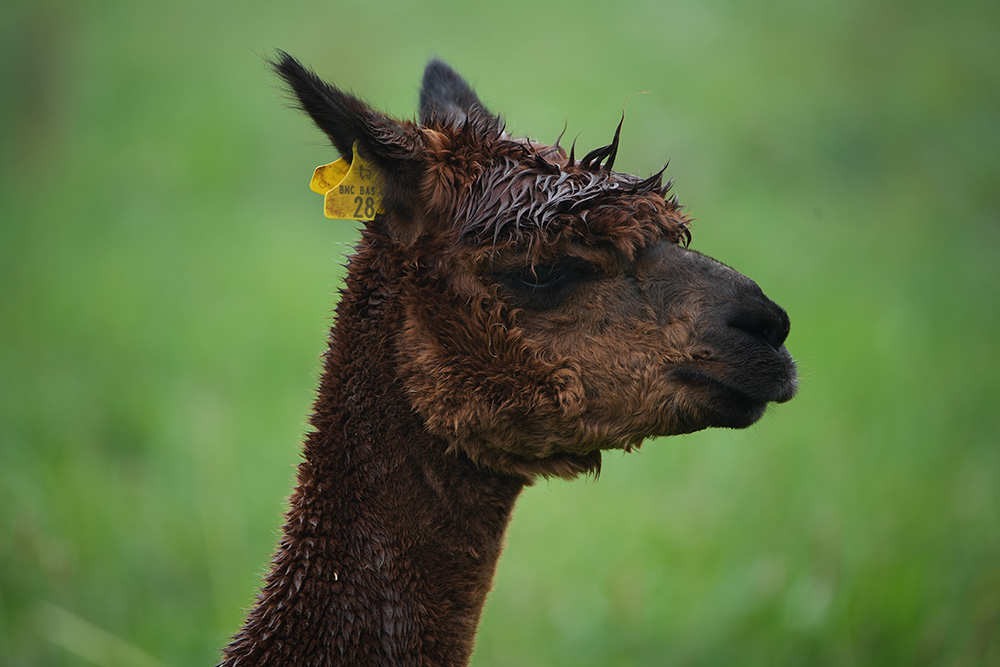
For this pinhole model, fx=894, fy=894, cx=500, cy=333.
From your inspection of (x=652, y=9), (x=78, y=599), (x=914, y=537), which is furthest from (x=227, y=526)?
(x=652, y=9)

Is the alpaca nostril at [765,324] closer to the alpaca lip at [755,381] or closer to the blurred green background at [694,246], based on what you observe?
the alpaca lip at [755,381]

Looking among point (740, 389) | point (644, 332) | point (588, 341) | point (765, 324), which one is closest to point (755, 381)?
point (740, 389)

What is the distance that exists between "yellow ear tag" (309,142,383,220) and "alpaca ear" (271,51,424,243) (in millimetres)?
21

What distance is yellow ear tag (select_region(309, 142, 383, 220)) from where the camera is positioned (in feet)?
8.05

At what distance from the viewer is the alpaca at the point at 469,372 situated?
7.86 feet

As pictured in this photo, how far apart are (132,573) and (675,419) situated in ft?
11.1

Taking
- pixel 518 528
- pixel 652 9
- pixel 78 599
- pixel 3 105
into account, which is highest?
pixel 652 9

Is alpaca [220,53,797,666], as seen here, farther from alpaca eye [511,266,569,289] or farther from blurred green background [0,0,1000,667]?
blurred green background [0,0,1000,667]

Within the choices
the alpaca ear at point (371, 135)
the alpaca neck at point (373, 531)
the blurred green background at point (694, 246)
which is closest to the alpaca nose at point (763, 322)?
the alpaca neck at point (373, 531)

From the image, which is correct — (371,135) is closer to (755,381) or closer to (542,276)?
(542,276)

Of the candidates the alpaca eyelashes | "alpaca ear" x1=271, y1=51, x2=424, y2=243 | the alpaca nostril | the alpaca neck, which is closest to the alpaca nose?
the alpaca nostril

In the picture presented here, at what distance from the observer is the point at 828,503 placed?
16.6 feet

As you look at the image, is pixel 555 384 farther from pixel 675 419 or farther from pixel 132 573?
pixel 132 573

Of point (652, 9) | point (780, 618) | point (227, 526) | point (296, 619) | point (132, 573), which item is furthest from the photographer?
point (652, 9)
